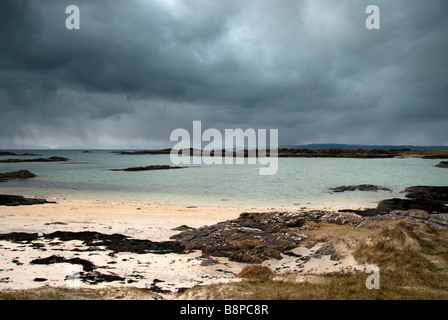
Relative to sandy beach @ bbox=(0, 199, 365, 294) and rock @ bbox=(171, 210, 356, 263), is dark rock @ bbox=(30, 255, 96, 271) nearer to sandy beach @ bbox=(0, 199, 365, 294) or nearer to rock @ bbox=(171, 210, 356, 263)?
sandy beach @ bbox=(0, 199, 365, 294)

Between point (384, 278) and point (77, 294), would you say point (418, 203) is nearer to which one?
point (384, 278)

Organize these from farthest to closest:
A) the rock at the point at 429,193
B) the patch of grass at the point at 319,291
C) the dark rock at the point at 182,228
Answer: the rock at the point at 429,193 < the dark rock at the point at 182,228 < the patch of grass at the point at 319,291

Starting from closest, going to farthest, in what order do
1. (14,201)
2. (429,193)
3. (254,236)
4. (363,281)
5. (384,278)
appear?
(363,281) → (384,278) → (254,236) → (14,201) → (429,193)

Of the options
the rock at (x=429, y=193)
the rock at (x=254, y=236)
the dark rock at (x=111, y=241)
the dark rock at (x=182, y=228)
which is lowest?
the rock at (x=429, y=193)

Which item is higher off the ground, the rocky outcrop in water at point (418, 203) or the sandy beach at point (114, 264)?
the sandy beach at point (114, 264)

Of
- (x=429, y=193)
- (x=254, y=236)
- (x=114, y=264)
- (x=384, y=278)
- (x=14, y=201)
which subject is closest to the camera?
(x=384, y=278)

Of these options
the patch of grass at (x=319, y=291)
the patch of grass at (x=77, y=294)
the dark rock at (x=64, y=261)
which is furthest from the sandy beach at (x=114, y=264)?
the patch of grass at (x=319, y=291)

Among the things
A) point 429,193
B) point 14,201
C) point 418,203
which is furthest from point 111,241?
point 429,193

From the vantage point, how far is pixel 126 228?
634 inches

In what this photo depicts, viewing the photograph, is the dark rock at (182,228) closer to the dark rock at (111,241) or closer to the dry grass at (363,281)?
the dark rock at (111,241)

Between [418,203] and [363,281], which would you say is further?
[418,203]

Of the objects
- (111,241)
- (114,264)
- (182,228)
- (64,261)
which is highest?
(64,261)

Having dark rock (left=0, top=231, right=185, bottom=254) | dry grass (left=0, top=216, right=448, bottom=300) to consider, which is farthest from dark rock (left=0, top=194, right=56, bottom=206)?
dry grass (left=0, top=216, right=448, bottom=300)
